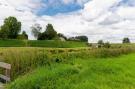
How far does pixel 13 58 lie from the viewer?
16906mm

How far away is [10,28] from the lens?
10644 centimetres

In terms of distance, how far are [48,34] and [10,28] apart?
14.9 metres

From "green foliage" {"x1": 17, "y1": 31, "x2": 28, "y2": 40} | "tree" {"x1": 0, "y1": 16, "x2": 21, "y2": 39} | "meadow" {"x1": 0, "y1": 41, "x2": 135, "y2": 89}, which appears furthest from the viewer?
"green foliage" {"x1": 17, "y1": 31, "x2": 28, "y2": 40}

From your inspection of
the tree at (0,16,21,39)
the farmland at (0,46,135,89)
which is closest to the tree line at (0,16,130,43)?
the tree at (0,16,21,39)

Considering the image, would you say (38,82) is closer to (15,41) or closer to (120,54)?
(120,54)

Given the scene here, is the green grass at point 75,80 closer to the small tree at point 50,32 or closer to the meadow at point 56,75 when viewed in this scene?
the meadow at point 56,75

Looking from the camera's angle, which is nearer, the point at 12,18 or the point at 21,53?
the point at 21,53

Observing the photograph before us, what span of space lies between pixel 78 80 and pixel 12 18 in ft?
330

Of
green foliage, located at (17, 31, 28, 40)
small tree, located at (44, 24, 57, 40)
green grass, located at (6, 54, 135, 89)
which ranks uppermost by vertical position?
small tree, located at (44, 24, 57, 40)

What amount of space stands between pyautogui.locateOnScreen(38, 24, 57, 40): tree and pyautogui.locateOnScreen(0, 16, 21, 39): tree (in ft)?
30.8

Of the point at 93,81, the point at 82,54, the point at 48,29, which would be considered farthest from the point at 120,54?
the point at 48,29

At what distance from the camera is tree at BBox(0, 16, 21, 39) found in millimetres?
103375

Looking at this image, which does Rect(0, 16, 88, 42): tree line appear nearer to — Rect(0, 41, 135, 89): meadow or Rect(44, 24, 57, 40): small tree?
Rect(44, 24, 57, 40): small tree

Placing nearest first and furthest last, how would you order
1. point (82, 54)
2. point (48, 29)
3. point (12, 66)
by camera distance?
1. point (12, 66)
2. point (82, 54)
3. point (48, 29)
